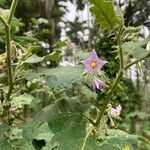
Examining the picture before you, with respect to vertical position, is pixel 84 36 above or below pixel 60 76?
below

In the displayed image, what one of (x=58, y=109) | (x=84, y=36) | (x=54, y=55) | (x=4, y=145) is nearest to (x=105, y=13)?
(x=54, y=55)

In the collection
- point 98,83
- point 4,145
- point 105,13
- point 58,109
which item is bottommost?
point 4,145

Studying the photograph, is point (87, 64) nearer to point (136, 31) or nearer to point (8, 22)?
point (136, 31)

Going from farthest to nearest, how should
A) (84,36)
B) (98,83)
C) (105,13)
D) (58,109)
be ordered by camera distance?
(84,36) → (58,109) → (98,83) → (105,13)

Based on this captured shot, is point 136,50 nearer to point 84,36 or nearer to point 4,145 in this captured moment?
point 4,145

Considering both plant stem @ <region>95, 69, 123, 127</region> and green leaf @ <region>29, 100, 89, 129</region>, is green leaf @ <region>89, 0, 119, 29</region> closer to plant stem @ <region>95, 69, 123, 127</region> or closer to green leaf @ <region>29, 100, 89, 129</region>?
plant stem @ <region>95, 69, 123, 127</region>

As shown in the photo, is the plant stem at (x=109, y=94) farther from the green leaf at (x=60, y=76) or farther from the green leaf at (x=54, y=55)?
the green leaf at (x=54, y=55)

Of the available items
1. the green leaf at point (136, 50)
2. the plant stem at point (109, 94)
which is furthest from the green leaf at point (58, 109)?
the green leaf at point (136, 50)
